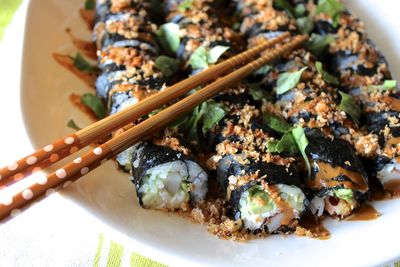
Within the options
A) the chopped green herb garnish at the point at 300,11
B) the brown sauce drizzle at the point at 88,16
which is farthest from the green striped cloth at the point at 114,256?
the chopped green herb garnish at the point at 300,11

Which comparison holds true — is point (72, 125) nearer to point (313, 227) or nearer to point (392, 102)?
point (313, 227)

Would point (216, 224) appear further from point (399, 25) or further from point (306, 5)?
point (399, 25)

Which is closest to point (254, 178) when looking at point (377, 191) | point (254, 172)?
point (254, 172)

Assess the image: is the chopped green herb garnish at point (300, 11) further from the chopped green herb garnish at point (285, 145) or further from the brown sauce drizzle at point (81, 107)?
the brown sauce drizzle at point (81, 107)

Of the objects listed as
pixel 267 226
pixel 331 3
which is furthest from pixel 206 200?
pixel 331 3

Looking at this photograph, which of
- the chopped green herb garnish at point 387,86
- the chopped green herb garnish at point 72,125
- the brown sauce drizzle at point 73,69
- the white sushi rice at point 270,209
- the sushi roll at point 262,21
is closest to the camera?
the white sushi rice at point 270,209

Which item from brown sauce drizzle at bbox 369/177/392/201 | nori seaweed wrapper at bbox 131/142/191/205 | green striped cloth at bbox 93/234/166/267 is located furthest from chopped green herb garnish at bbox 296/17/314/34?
green striped cloth at bbox 93/234/166/267
